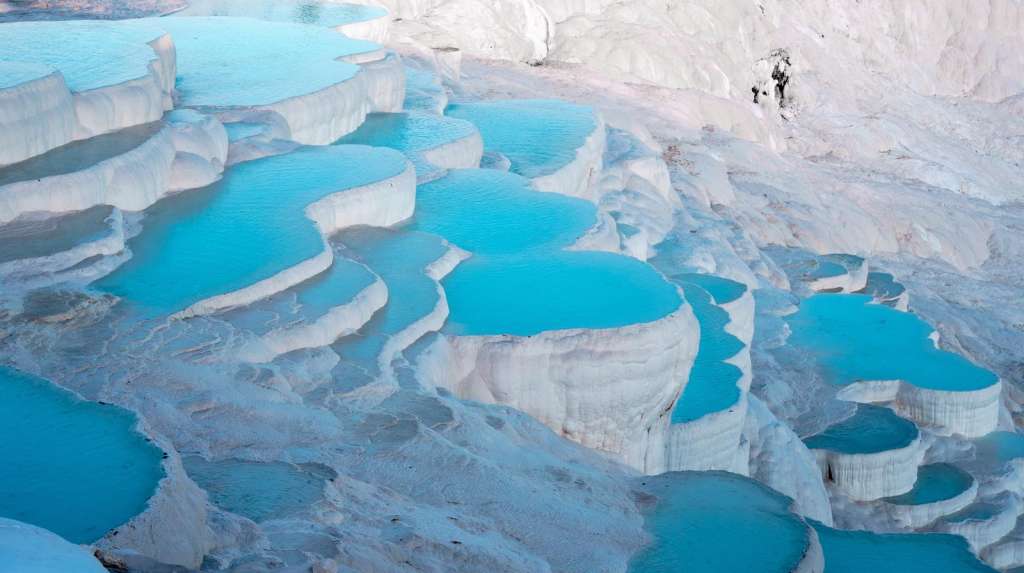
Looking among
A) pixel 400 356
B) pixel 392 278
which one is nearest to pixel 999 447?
pixel 392 278

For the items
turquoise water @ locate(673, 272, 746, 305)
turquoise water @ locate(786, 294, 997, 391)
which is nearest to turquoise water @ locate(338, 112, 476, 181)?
turquoise water @ locate(673, 272, 746, 305)

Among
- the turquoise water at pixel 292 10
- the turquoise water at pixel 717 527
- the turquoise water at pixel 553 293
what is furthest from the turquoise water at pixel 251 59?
the turquoise water at pixel 717 527

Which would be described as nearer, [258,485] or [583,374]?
[258,485]

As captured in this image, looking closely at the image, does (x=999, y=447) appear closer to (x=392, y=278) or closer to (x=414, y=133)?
(x=414, y=133)

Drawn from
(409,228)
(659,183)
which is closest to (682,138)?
(659,183)

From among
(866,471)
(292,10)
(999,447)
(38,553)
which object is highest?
(38,553)

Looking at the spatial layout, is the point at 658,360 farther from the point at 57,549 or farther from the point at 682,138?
the point at 682,138
